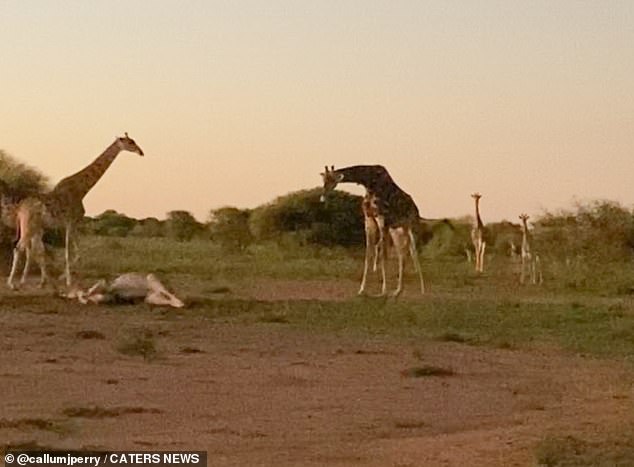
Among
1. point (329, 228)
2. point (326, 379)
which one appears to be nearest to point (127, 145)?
point (326, 379)

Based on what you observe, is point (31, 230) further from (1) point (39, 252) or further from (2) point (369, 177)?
(2) point (369, 177)

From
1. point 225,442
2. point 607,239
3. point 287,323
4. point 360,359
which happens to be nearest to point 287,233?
point 607,239

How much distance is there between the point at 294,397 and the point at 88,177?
1279 centimetres

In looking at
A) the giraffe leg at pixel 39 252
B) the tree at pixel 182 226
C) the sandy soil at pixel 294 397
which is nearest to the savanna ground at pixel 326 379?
the sandy soil at pixel 294 397

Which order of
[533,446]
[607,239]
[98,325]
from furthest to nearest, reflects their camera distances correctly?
[607,239]
[98,325]
[533,446]

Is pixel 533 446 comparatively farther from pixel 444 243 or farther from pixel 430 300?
pixel 444 243

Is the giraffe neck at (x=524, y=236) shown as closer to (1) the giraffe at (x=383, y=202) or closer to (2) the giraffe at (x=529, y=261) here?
(2) the giraffe at (x=529, y=261)

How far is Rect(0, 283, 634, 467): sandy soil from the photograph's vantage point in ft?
26.6

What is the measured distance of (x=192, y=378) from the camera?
11.0 metres

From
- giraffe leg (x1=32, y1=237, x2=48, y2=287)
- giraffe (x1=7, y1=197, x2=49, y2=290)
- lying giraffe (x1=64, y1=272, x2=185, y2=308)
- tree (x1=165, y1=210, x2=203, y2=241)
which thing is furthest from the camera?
tree (x1=165, y1=210, x2=203, y2=241)

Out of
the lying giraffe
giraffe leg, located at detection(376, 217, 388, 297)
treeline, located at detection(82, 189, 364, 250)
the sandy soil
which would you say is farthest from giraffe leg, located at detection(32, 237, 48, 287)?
treeline, located at detection(82, 189, 364, 250)

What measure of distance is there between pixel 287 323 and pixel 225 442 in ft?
27.9

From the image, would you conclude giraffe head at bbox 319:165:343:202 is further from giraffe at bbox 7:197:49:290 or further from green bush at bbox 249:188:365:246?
green bush at bbox 249:188:365:246

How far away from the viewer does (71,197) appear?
859 inches
